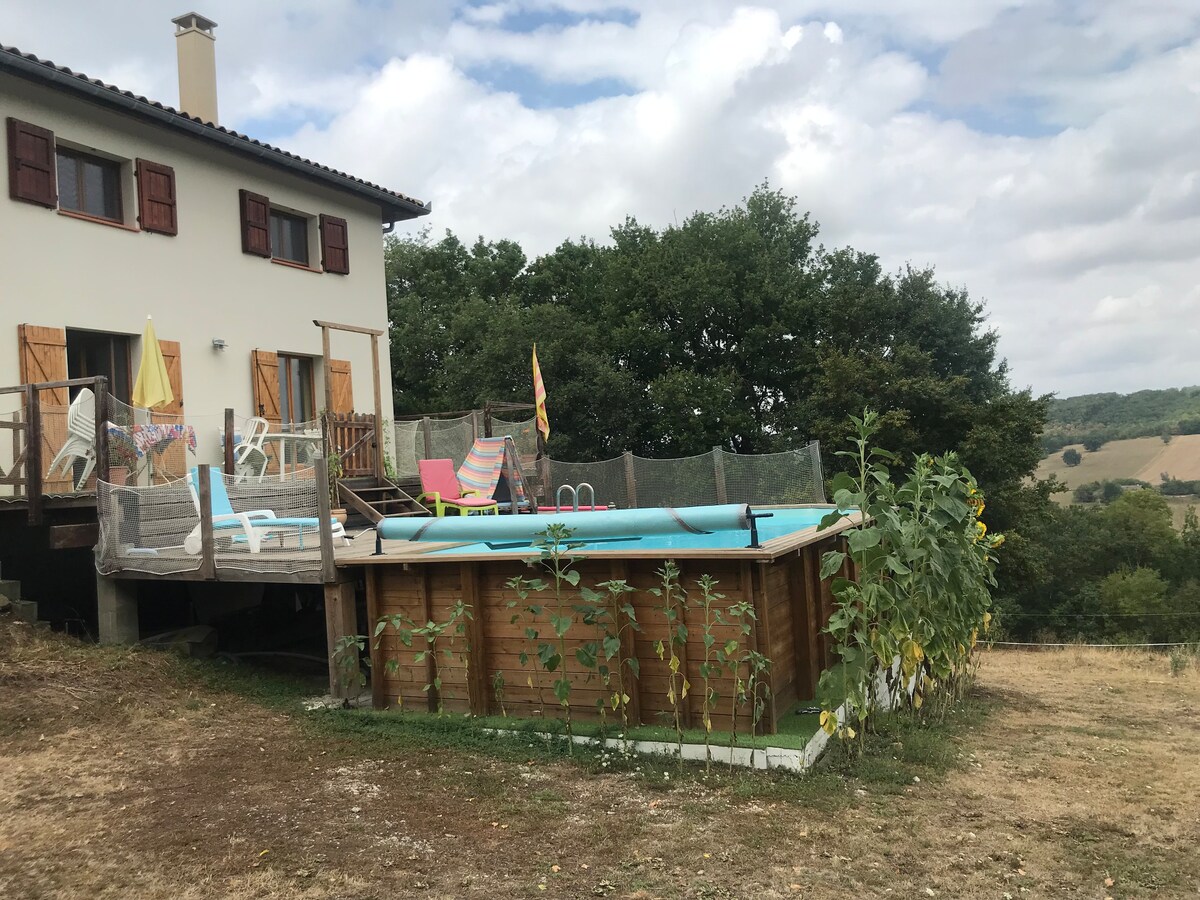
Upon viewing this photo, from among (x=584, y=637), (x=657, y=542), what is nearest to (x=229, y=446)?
(x=657, y=542)

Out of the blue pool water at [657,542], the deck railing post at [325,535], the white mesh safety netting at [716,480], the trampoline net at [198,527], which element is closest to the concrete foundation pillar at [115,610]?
the trampoline net at [198,527]

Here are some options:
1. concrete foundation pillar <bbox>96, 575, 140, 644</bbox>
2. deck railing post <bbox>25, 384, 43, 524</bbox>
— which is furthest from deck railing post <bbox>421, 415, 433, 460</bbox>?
deck railing post <bbox>25, 384, 43, 524</bbox>

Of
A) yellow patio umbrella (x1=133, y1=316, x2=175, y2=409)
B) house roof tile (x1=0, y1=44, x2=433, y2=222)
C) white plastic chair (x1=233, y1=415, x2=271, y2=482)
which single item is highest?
house roof tile (x1=0, y1=44, x2=433, y2=222)

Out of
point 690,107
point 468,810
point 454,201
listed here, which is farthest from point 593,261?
point 468,810

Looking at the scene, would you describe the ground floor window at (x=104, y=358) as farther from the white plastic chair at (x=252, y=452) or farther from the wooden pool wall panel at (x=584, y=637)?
the wooden pool wall panel at (x=584, y=637)

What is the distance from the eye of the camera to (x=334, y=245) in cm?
1383

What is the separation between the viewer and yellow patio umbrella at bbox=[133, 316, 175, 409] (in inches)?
354

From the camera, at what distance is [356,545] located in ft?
26.1

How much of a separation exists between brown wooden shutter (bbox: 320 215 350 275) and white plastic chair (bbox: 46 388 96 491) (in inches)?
231

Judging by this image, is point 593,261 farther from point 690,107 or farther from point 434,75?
point 434,75

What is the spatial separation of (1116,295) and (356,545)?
1720 centimetres

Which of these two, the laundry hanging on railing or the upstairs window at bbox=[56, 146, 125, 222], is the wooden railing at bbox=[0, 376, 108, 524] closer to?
the laundry hanging on railing

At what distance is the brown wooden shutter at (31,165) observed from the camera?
9570 millimetres

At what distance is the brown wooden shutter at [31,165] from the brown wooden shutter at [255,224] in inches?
102
